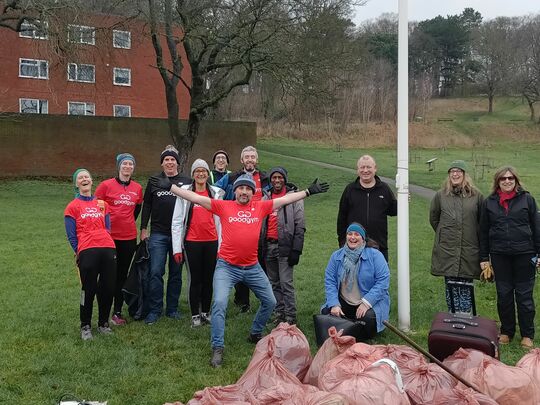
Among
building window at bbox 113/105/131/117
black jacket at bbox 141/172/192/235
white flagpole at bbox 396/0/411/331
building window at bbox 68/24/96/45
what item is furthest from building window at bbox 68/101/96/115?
white flagpole at bbox 396/0/411/331

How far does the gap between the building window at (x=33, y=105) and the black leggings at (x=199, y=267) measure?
1247 inches

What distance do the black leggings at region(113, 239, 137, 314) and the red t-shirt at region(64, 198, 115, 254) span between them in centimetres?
56

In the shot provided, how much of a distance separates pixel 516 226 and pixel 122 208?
13.4ft

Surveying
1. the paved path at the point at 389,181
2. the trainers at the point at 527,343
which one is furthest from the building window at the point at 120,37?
the trainers at the point at 527,343

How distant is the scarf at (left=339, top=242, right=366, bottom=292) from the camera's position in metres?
5.70

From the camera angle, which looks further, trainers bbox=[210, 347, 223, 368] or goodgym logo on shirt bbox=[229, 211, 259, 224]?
goodgym logo on shirt bbox=[229, 211, 259, 224]

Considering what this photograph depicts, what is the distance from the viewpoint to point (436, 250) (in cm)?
622

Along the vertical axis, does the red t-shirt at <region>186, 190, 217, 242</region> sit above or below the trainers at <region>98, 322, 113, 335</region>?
above

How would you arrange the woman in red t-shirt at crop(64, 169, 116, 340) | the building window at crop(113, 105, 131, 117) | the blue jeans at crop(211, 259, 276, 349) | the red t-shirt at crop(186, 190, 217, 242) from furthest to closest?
the building window at crop(113, 105, 131, 117)
the red t-shirt at crop(186, 190, 217, 242)
the woman in red t-shirt at crop(64, 169, 116, 340)
the blue jeans at crop(211, 259, 276, 349)

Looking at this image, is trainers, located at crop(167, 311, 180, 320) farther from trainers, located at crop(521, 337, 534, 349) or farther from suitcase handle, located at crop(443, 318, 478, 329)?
trainers, located at crop(521, 337, 534, 349)

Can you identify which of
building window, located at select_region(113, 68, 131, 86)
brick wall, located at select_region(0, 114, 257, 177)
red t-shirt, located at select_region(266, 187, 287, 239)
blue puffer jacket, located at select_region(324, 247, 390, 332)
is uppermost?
building window, located at select_region(113, 68, 131, 86)

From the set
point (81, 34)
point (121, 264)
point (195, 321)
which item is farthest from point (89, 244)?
point (81, 34)

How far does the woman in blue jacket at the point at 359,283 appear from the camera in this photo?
5605 mm

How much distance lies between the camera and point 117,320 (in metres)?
6.40
